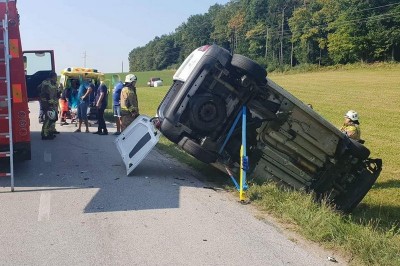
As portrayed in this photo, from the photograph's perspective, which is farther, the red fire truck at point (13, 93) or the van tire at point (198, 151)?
the red fire truck at point (13, 93)

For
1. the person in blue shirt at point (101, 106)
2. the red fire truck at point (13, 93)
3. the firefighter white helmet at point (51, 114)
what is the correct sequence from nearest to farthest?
1. the red fire truck at point (13, 93)
2. the firefighter white helmet at point (51, 114)
3. the person in blue shirt at point (101, 106)

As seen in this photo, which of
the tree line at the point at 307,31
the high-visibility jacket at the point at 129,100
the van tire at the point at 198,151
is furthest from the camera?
the tree line at the point at 307,31

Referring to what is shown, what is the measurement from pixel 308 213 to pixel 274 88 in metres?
2.38

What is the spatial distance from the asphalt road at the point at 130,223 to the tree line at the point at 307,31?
233 ft

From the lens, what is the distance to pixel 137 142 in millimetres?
8227

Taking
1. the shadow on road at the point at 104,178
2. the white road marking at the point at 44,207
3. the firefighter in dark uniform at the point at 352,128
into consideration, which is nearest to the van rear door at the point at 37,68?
the shadow on road at the point at 104,178

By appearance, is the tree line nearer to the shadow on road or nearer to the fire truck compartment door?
the shadow on road

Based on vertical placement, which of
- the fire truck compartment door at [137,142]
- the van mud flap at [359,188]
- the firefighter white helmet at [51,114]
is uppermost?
the fire truck compartment door at [137,142]

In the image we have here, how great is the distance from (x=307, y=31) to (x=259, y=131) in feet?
292

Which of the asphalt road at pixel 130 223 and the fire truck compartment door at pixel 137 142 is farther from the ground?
the fire truck compartment door at pixel 137 142

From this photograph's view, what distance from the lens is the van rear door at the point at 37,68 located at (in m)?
14.5

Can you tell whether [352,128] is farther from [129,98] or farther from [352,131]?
[129,98]

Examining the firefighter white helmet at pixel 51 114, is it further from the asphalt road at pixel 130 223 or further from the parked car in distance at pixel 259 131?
the parked car in distance at pixel 259 131

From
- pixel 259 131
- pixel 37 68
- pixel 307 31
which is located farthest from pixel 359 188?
pixel 307 31
